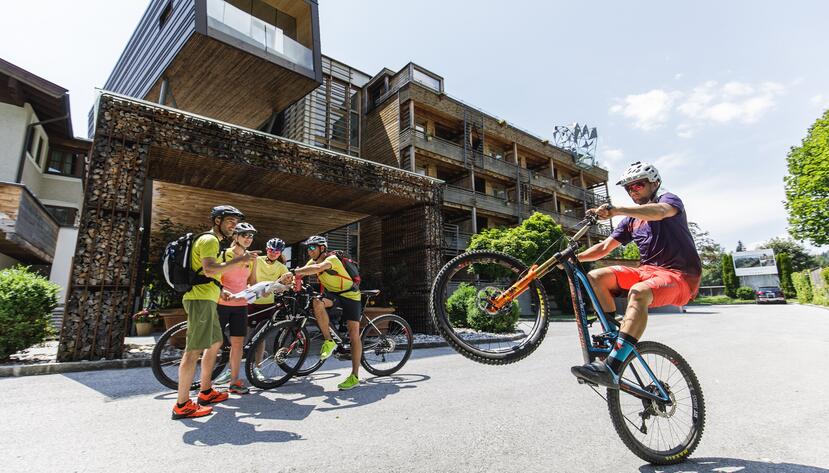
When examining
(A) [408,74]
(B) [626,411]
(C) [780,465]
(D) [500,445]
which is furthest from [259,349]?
(A) [408,74]

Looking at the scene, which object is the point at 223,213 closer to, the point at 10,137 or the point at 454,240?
the point at 10,137

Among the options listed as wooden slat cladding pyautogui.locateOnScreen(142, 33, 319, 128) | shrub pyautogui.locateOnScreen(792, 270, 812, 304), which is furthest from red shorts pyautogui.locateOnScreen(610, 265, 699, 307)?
shrub pyautogui.locateOnScreen(792, 270, 812, 304)

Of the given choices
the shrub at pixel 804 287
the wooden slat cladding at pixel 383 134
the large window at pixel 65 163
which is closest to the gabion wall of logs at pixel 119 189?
the large window at pixel 65 163

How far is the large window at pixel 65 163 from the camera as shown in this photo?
16.8m

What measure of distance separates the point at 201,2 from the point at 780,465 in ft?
45.9

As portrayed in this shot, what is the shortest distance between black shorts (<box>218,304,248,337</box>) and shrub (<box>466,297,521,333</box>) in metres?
6.38

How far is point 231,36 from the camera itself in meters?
11.1

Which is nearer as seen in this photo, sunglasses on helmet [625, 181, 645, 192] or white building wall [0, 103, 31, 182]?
sunglasses on helmet [625, 181, 645, 192]

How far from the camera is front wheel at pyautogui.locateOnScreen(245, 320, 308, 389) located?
16.4 ft

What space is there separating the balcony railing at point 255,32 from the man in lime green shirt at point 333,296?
906 centimetres

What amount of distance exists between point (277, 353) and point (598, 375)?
4.17 meters

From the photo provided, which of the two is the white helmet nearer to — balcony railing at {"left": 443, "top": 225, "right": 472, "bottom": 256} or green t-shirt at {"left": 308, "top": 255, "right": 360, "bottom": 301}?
green t-shirt at {"left": 308, "top": 255, "right": 360, "bottom": 301}

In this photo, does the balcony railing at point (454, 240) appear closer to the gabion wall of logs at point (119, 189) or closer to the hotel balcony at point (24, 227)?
the gabion wall of logs at point (119, 189)

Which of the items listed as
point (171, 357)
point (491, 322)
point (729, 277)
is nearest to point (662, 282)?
point (171, 357)
